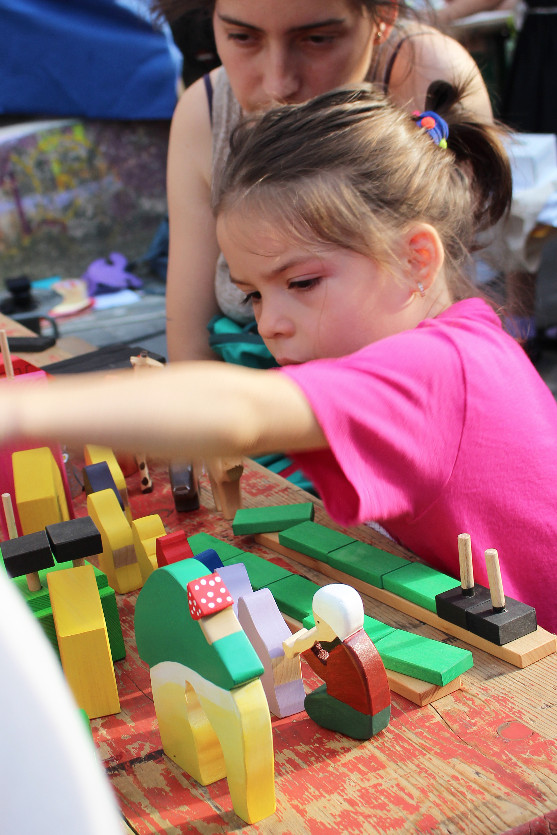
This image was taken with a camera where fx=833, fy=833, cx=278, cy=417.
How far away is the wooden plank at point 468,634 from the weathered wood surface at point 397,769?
10mm

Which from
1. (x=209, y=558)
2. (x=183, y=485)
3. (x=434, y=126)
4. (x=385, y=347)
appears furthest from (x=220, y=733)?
(x=434, y=126)

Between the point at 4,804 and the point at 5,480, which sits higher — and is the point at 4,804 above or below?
above

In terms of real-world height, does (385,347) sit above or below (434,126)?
below

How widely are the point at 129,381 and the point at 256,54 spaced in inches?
35.5

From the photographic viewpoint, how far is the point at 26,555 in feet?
2.37

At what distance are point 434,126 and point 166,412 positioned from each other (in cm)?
66

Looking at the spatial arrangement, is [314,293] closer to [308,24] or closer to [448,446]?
[448,446]

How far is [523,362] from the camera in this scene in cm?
94

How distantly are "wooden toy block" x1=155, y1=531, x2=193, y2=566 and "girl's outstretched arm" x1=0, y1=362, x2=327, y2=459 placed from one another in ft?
0.58

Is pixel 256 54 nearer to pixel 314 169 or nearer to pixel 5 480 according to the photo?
pixel 314 169

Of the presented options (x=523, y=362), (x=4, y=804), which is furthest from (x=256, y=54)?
(x=4, y=804)

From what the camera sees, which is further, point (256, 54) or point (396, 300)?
point (256, 54)

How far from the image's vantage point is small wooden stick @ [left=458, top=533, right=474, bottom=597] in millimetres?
732

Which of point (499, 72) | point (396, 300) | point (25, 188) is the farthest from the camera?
point (499, 72)
